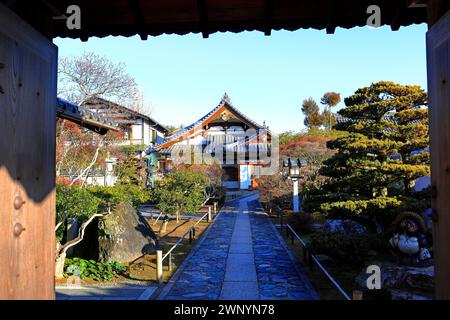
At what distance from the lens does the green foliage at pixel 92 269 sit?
8078mm

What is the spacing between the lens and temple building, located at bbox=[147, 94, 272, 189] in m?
30.4

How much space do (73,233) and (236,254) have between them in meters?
4.66

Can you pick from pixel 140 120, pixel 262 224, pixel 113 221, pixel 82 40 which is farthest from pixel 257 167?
pixel 82 40

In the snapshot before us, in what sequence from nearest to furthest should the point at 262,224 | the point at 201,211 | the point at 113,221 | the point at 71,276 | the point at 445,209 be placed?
the point at 445,209, the point at 71,276, the point at 113,221, the point at 262,224, the point at 201,211

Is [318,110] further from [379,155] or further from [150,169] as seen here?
[379,155]

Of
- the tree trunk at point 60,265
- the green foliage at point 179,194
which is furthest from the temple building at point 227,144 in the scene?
the tree trunk at point 60,265

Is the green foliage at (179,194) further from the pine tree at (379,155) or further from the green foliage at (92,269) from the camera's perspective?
the green foliage at (92,269)

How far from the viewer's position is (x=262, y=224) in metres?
17.2

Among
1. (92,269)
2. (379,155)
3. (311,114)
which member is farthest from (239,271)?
(311,114)

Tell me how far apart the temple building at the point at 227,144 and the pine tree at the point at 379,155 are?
18729 millimetres

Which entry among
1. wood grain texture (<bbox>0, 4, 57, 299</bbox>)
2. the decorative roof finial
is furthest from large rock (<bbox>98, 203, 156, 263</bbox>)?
the decorative roof finial

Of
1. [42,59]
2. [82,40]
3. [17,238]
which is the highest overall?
[82,40]

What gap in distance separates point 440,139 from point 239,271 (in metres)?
7.11
